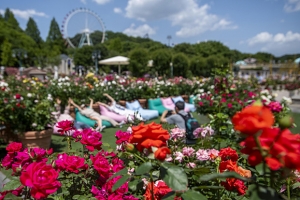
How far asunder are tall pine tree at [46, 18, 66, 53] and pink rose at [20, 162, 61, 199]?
63746mm

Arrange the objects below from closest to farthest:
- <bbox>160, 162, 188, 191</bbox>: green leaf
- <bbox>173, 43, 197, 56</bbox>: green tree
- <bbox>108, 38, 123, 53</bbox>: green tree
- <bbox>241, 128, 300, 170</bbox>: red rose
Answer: <bbox>241, 128, 300, 170</bbox>: red rose < <bbox>160, 162, 188, 191</bbox>: green leaf < <bbox>173, 43, 197, 56</bbox>: green tree < <bbox>108, 38, 123, 53</bbox>: green tree

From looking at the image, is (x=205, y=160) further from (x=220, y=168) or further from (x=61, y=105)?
(x=61, y=105)

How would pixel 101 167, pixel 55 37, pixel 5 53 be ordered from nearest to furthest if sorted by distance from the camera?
pixel 101 167 < pixel 5 53 < pixel 55 37

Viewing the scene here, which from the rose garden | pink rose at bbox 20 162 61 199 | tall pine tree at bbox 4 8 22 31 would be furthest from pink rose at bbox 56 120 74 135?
tall pine tree at bbox 4 8 22 31

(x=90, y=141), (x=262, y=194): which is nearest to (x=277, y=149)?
(x=262, y=194)

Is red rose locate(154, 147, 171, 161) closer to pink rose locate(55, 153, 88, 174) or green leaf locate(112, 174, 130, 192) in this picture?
green leaf locate(112, 174, 130, 192)

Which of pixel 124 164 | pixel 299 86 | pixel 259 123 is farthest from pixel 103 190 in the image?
pixel 299 86

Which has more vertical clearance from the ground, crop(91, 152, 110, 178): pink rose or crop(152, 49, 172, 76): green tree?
crop(152, 49, 172, 76): green tree

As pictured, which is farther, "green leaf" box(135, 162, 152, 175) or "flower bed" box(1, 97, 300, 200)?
"green leaf" box(135, 162, 152, 175)

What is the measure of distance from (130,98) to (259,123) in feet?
31.2

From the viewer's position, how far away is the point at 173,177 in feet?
2.66

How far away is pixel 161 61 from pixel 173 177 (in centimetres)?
2783

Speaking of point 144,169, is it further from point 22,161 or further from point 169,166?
point 22,161

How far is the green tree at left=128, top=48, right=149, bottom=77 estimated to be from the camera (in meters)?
27.4
